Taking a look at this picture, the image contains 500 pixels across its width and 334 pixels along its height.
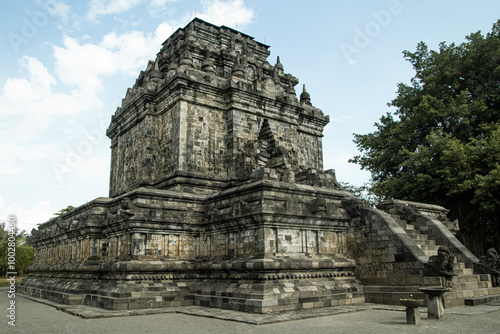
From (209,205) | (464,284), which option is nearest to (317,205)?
(209,205)

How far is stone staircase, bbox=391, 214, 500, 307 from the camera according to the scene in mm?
Result: 12512

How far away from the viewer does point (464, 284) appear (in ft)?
44.2

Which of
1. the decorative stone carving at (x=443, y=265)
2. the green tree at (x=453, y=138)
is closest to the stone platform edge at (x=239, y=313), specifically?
the decorative stone carving at (x=443, y=265)

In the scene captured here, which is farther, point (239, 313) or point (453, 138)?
point (453, 138)

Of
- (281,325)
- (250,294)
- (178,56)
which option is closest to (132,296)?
(250,294)

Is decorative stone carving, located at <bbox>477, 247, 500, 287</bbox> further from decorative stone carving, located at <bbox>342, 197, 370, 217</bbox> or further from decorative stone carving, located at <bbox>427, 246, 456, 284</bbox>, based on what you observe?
decorative stone carving, located at <bbox>342, 197, 370, 217</bbox>

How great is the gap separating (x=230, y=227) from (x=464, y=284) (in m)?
7.89

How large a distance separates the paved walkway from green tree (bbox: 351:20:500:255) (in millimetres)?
10209

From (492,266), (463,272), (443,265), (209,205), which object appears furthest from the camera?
(209,205)

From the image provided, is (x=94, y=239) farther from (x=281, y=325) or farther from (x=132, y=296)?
(x=281, y=325)

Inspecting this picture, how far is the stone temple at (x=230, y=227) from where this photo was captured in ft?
42.7

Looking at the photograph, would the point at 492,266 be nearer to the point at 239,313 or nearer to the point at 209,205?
the point at 239,313

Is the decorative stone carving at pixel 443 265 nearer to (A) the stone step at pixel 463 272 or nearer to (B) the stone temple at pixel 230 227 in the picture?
(B) the stone temple at pixel 230 227

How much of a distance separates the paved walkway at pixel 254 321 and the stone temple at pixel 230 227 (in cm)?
93
